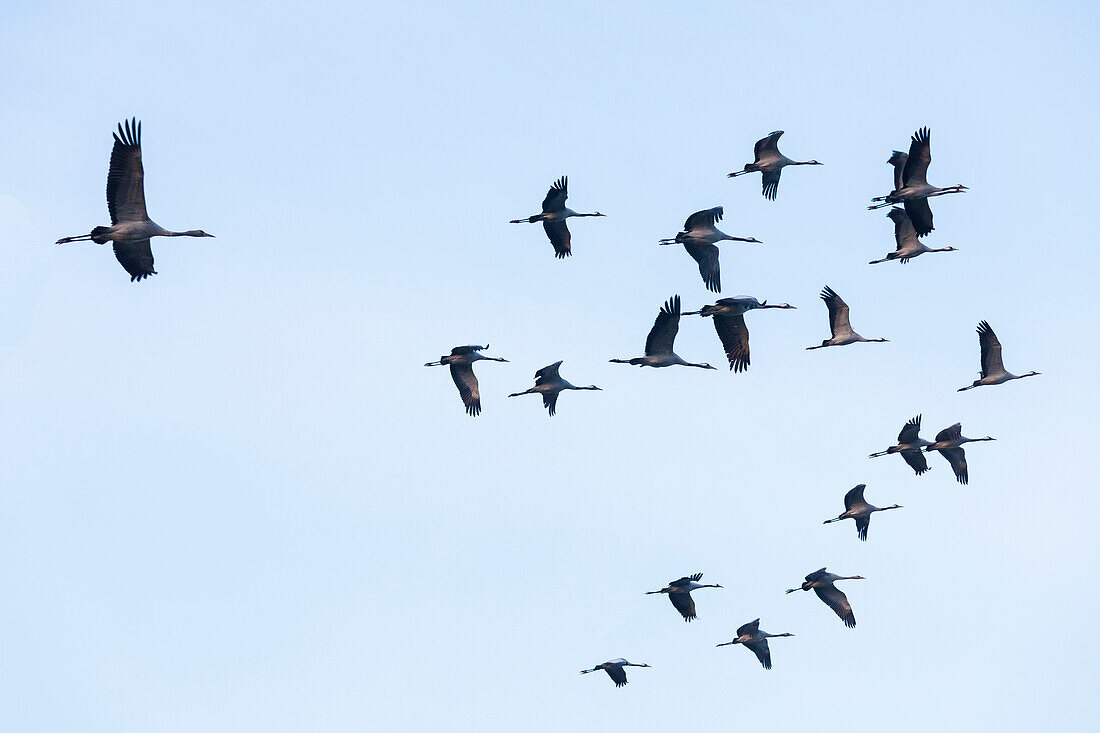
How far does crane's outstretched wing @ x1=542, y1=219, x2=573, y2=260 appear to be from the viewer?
43.2m

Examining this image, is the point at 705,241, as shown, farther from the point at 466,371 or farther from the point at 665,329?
the point at 466,371

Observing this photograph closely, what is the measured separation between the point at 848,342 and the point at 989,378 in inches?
149

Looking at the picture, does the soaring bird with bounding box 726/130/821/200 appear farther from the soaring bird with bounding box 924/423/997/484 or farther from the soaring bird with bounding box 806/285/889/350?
the soaring bird with bounding box 924/423/997/484

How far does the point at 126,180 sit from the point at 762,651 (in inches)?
801

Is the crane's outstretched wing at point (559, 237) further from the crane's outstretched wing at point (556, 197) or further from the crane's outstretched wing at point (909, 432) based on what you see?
the crane's outstretched wing at point (909, 432)

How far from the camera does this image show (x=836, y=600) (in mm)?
44531

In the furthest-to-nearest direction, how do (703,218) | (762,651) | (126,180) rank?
(762,651) < (703,218) < (126,180)

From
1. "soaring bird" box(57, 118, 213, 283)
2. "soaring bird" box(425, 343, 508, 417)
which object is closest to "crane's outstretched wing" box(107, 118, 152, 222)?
"soaring bird" box(57, 118, 213, 283)

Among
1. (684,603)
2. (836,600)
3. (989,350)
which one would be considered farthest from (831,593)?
(989,350)

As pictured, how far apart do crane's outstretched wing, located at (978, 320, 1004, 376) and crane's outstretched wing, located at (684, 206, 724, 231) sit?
7762 millimetres

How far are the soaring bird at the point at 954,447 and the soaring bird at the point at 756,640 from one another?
20.4ft

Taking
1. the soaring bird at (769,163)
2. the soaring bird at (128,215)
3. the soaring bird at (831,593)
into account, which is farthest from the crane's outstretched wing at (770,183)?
the soaring bird at (128,215)

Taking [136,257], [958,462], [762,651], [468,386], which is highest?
[136,257]

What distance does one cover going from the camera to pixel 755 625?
144 feet
